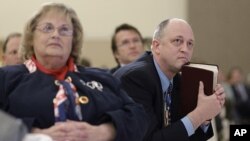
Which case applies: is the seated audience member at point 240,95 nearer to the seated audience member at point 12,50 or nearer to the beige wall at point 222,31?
the beige wall at point 222,31

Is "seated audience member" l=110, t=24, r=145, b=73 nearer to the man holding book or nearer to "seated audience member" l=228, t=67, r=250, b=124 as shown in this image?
the man holding book

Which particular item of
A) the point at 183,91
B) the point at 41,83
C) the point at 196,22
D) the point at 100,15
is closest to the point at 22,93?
the point at 41,83

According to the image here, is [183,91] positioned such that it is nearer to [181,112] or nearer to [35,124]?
[181,112]


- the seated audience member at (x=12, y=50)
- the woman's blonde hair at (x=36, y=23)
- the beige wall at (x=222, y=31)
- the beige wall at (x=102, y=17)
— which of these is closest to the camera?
the woman's blonde hair at (x=36, y=23)

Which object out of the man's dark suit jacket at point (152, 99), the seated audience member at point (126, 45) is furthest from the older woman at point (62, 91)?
the seated audience member at point (126, 45)

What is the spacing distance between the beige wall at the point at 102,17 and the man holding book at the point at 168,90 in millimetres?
4990

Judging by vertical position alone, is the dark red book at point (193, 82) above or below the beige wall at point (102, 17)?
above

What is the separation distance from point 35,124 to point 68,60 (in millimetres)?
353

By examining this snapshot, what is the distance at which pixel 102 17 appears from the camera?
7578 millimetres

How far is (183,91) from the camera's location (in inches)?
93.5

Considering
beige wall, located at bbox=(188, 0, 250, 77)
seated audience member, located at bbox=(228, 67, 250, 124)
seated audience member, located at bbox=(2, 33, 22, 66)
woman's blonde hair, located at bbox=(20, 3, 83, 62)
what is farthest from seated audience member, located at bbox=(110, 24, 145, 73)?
beige wall, located at bbox=(188, 0, 250, 77)

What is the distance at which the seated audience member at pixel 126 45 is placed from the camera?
12.1 feet

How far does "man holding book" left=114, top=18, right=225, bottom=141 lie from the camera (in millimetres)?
2236

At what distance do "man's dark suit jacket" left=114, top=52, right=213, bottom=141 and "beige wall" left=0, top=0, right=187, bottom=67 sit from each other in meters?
5.03
